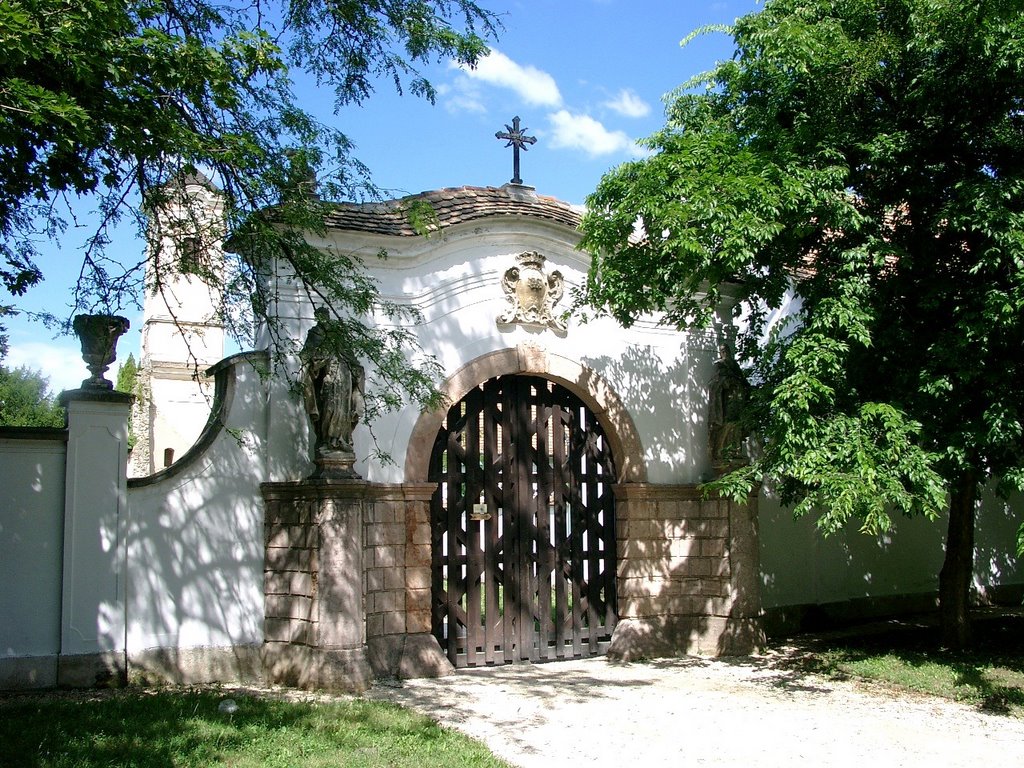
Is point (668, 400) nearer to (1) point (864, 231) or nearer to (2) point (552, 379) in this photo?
(2) point (552, 379)

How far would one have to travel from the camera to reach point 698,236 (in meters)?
8.00

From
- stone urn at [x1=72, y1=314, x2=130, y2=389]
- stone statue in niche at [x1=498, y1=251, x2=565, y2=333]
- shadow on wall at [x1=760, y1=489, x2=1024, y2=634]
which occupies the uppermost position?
stone statue in niche at [x1=498, y1=251, x2=565, y2=333]

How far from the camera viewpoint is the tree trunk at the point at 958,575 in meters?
9.61

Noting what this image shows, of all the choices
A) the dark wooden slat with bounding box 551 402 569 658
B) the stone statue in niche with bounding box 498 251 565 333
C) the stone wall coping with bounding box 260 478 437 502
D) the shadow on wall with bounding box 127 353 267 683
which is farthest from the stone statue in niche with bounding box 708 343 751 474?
the shadow on wall with bounding box 127 353 267 683

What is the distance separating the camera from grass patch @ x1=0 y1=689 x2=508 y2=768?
5363 millimetres

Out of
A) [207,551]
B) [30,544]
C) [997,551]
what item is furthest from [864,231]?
[997,551]

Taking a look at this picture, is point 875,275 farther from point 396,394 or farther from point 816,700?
point 396,394

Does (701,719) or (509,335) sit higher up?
(509,335)

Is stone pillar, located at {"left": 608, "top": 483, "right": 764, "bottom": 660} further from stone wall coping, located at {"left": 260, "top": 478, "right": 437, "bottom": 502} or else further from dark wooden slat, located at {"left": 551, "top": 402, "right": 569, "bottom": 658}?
stone wall coping, located at {"left": 260, "top": 478, "right": 437, "bottom": 502}

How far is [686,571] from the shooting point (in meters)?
10.1

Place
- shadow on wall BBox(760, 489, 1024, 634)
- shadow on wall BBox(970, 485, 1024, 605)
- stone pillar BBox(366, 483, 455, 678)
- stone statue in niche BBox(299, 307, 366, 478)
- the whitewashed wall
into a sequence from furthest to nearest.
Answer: shadow on wall BBox(970, 485, 1024, 605) < shadow on wall BBox(760, 489, 1024, 634) < stone pillar BBox(366, 483, 455, 678) < stone statue in niche BBox(299, 307, 366, 478) < the whitewashed wall

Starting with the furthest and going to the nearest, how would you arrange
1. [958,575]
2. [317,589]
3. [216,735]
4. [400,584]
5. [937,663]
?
[958,575] → [937,663] → [400,584] → [317,589] → [216,735]

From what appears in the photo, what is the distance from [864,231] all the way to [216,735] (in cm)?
639

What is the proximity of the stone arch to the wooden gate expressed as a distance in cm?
20
